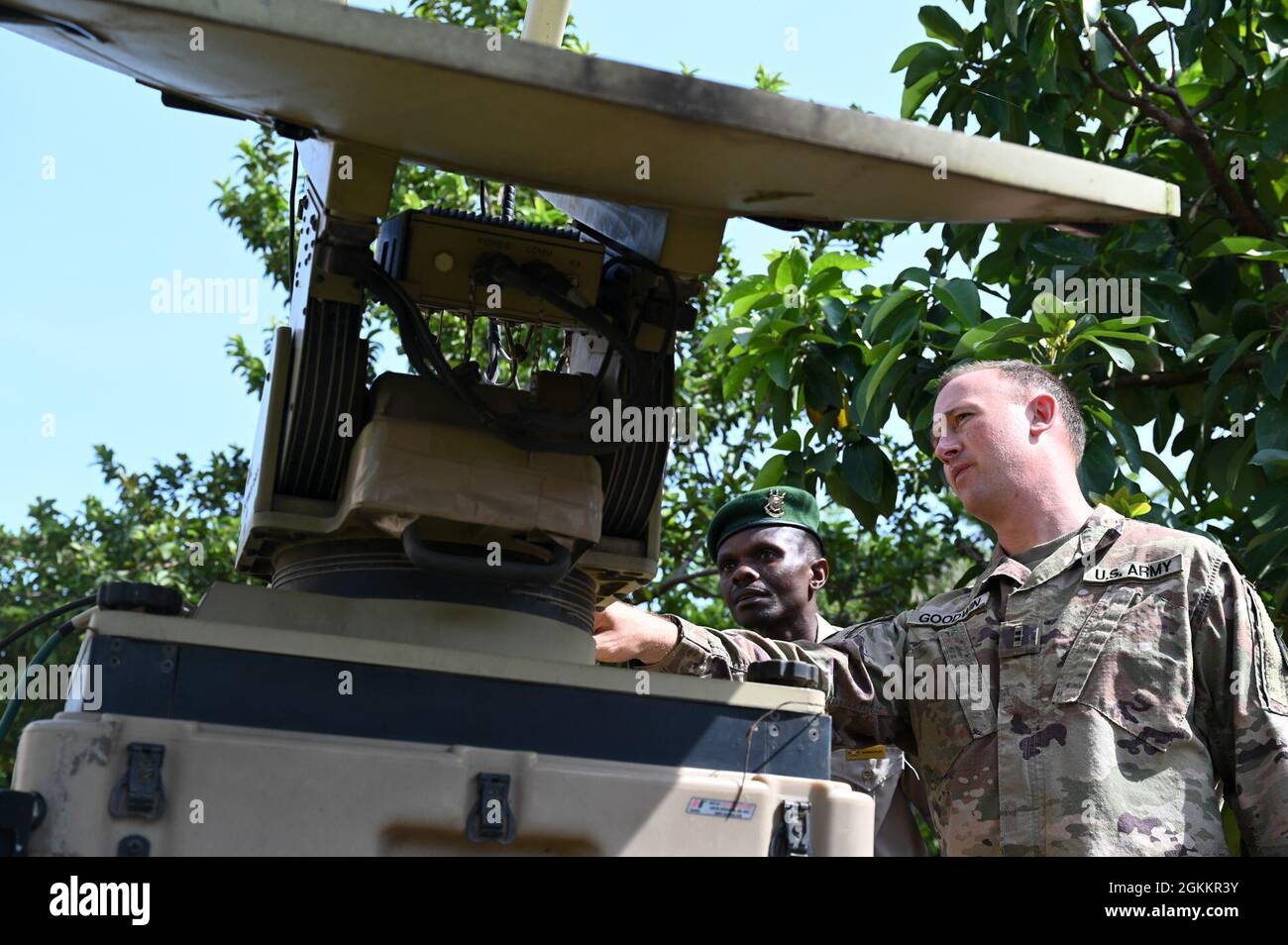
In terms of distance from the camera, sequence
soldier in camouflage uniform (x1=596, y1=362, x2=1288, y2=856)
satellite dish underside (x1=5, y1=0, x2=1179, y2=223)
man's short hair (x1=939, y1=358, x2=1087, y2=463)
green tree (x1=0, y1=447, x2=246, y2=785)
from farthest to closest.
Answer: green tree (x1=0, y1=447, x2=246, y2=785), man's short hair (x1=939, y1=358, x2=1087, y2=463), soldier in camouflage uniform (x1=596, y1=362, x2=1288, y2=856), satellite dish underside (x1=5, y1=0, x2=1179, y2=223)

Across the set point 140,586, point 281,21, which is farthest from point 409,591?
point 281,21

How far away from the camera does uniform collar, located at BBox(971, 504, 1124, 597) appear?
3744 millimetres

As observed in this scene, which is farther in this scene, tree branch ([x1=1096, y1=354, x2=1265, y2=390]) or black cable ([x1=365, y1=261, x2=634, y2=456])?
tree branch ([x1=1096, y1=354, x2=1265, y2=390])

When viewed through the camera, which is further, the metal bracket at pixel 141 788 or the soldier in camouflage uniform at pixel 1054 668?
the soldier in camouflage uniform at pixel 1054 668

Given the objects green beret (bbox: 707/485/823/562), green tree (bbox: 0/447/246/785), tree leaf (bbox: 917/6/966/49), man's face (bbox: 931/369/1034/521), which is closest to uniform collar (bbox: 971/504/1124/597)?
man's face (bbox: 931/369/1034/521)

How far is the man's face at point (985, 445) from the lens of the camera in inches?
151

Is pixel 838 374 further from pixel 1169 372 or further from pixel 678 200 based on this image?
pixel 678 200

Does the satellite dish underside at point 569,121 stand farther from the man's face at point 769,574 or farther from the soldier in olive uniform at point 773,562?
the man's face at point 769,574

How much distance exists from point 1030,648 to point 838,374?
2329mm

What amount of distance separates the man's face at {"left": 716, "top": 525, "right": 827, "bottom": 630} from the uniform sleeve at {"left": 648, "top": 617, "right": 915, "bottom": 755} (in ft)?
4.99

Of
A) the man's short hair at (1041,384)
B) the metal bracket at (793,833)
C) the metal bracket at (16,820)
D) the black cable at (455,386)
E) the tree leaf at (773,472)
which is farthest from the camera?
the tree leaf at (773,472)

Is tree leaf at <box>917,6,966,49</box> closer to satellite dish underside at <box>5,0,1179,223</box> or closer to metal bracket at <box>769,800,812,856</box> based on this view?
satellite dish underside at <box>5,0,1179,223</box>

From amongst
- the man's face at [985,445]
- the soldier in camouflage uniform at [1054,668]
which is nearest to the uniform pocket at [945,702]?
the soldier in camouflage uniform at [1054,668]

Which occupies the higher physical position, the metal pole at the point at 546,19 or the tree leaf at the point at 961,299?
the tree leaf at the point at 961,299
